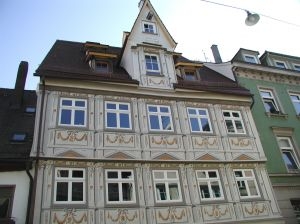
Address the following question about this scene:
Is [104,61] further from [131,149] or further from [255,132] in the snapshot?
[255,132]

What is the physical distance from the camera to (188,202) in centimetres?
1399

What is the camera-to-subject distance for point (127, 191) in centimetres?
1353

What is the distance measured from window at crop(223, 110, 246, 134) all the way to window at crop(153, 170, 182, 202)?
4526mm

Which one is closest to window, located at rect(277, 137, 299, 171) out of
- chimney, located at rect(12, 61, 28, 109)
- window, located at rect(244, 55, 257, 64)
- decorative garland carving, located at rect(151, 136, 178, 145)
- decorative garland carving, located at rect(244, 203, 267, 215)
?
decorative garland carving, located at rect(244, 203, 267, 215)

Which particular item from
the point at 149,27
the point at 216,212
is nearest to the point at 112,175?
the point at 216,212

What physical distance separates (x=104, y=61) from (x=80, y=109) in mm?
3759

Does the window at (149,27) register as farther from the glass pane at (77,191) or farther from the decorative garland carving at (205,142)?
the glass pane at (77,191)

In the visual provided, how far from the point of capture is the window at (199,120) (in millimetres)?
16547

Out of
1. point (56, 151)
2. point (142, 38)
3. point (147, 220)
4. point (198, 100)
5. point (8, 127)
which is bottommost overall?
point (147, 220)

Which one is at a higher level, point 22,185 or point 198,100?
point 198,100

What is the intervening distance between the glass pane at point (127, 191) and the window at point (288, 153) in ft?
31.6

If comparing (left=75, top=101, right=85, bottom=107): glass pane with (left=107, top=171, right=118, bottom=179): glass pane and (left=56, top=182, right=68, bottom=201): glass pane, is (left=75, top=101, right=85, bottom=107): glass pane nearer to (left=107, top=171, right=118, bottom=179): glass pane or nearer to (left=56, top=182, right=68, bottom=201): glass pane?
(left=107, top=171, right=118, bottom=179): glass pane

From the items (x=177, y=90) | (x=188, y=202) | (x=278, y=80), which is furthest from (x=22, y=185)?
(x=278, y=80)

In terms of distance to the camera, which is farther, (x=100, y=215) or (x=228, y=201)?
(x=228, y=201)
